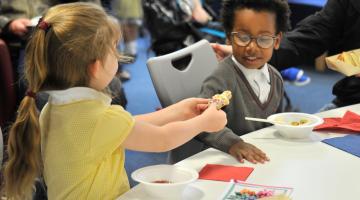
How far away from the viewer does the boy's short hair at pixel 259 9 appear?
1678 millimetres

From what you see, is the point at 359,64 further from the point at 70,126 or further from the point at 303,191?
the point at 70,126

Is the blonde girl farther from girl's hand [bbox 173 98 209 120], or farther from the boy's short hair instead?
the boy's short hair

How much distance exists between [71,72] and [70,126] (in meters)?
0.13

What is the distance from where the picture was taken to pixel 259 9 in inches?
65.5

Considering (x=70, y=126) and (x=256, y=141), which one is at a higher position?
(x=70, y=126)

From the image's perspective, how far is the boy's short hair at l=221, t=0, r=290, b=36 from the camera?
168 cm

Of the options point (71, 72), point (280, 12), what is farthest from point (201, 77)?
point (71, 72)

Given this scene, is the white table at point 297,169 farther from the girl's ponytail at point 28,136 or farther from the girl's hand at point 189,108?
the girl's ponytail at point 28,136

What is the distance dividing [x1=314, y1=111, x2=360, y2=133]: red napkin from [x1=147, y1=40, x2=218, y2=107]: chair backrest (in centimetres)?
52

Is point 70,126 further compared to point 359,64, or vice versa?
point 359,64

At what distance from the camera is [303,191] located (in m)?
1.15

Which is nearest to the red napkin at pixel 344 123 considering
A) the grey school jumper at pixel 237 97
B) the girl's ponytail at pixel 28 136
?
the grey school jumper at pixel 237 97

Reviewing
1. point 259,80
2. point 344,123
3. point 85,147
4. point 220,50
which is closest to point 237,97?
point 259,80

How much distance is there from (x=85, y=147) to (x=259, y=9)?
795mm
